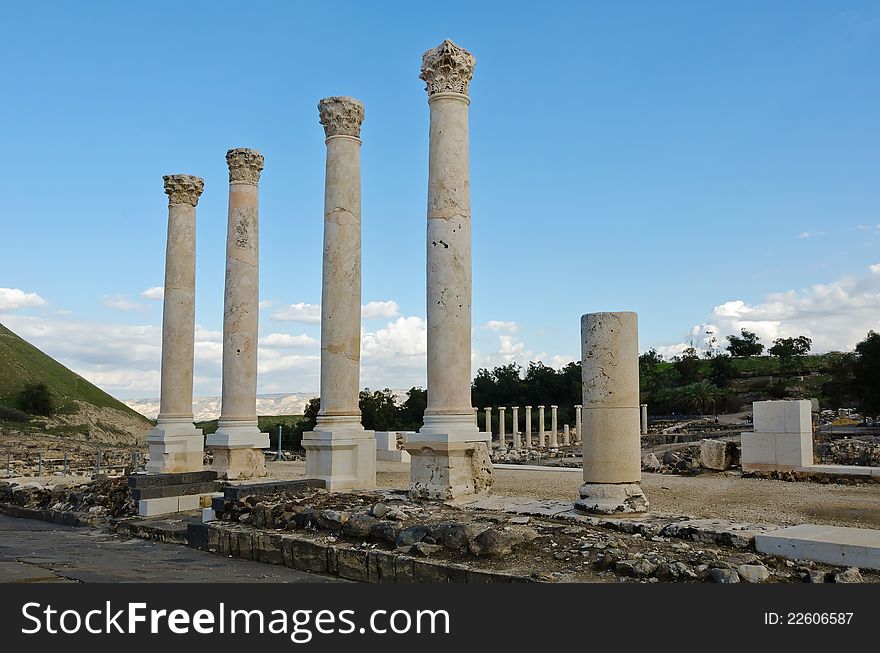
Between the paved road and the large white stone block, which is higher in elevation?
the large white stone block

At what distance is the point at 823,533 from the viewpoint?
7.92 m

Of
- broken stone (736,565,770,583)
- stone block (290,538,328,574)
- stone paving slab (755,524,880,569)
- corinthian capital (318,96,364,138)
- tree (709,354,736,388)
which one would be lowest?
stone block (290,538,328,574)

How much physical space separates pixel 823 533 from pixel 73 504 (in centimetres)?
1529

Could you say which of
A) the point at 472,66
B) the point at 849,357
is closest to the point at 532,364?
the point at 849,357

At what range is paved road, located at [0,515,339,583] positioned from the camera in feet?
30.7

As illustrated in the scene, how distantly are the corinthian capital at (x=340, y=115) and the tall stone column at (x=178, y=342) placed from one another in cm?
501

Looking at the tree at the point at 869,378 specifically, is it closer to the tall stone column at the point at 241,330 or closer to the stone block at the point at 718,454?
the stone block at the point at 718,454

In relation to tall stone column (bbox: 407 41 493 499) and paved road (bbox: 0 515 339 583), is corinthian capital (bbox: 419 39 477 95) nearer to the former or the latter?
tall stone column (bbox: 407 41 493 499)

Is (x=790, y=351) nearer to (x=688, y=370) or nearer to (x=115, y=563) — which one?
(x=688, y=370)

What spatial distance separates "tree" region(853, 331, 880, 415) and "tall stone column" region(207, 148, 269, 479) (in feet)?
135

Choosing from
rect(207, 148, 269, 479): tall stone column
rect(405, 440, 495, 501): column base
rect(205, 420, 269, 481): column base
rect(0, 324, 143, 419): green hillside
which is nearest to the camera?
rect(405, 440, 495, 501): column base

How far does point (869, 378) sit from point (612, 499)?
145ft

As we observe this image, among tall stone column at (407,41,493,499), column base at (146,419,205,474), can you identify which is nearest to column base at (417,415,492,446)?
tall stone column at (407,41,493,499)

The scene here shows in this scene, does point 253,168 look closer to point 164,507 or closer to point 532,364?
point 164,507
